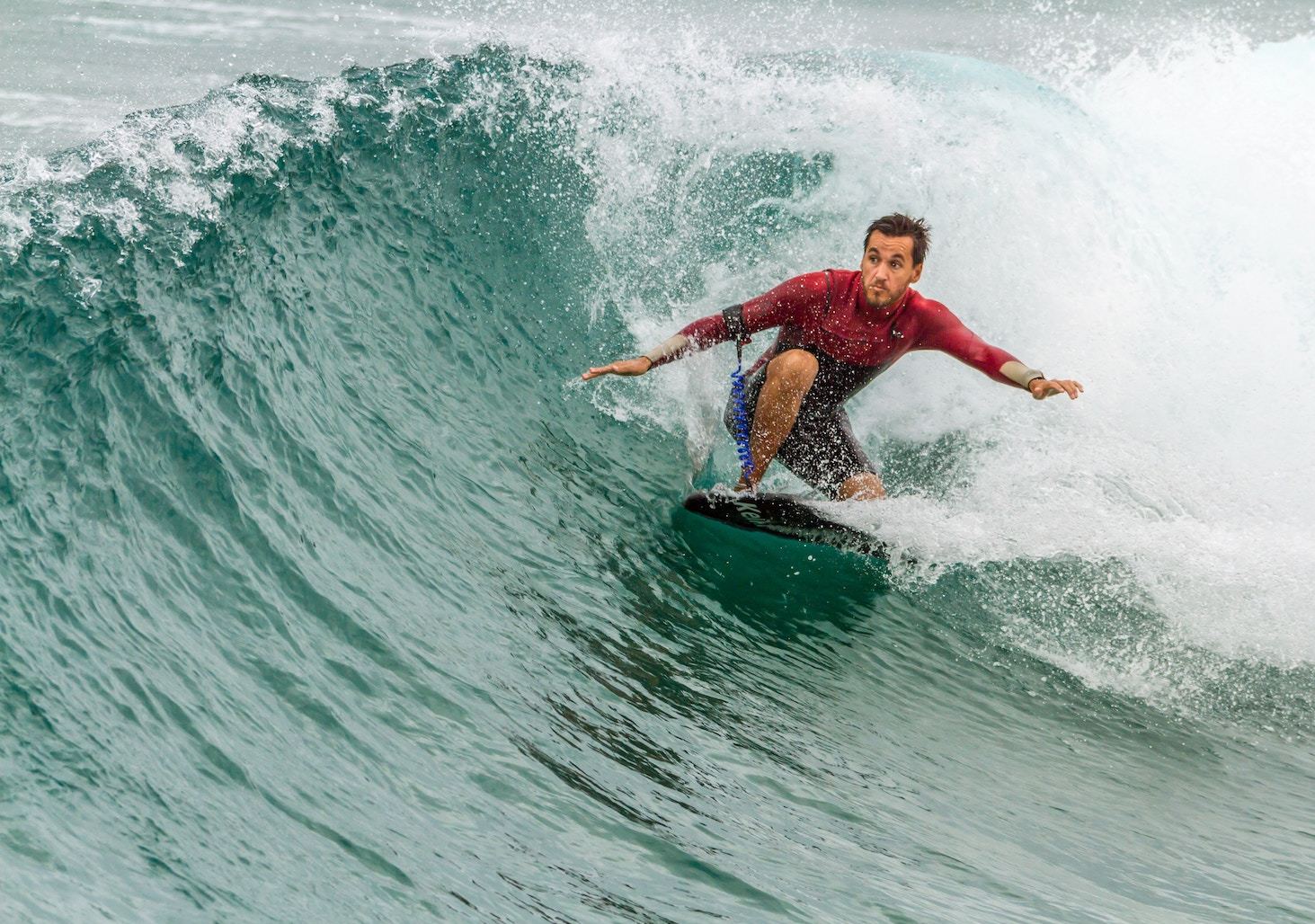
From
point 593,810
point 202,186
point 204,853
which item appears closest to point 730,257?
point 202,186

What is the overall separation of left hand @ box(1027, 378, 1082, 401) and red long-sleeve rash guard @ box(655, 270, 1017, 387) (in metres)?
0.38

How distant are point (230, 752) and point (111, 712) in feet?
1.16

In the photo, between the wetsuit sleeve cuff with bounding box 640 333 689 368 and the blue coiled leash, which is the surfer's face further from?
the wetsuit sleeve cuff with bounding box 640 333 689 368

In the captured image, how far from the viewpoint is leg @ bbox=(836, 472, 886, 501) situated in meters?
5.67

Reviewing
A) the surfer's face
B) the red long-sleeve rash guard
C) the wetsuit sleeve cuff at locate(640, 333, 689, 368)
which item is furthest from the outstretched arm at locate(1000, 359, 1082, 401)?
the wetsuit sleeve cuff at locate(640, 333, 689, 368)

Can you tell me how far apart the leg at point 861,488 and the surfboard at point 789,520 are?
0.21m

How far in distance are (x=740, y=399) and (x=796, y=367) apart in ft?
1.40

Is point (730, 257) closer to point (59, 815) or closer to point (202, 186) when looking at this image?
point (202, 186)

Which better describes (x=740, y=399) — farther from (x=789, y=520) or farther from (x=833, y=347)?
(x=789, y=520)

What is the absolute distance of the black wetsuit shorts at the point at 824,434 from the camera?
226 inches

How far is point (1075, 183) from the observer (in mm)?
8453

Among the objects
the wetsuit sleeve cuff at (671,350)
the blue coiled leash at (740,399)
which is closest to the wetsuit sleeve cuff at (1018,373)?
the blue coiled leash at (740,399)

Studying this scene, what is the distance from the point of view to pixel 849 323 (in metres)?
5.56

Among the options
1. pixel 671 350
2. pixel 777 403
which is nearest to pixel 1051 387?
pixel 777 403
